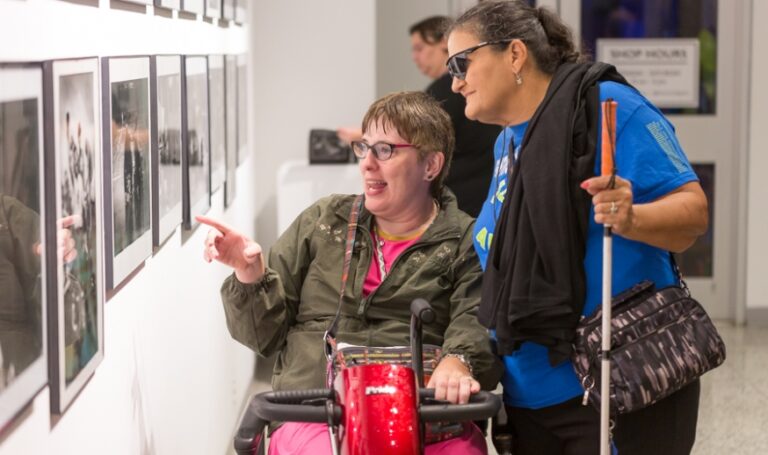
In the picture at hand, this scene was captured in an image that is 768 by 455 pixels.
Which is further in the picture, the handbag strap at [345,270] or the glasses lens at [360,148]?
the glasses lens at [360,148]

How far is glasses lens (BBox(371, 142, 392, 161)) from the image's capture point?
302 centimetres

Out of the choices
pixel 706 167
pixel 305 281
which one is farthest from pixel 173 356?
pixel 706 167

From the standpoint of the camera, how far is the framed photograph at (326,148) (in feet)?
21.4

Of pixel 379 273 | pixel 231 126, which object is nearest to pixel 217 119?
pixel 231 126

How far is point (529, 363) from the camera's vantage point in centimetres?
257

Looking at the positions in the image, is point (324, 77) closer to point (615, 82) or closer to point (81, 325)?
point (615, 82)

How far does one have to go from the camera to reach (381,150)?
3.03 meters

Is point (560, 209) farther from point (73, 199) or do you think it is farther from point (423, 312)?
point (73, 199)

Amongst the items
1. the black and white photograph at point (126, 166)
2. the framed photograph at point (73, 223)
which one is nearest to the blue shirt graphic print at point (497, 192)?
the black and white photograph at point (126, 166)

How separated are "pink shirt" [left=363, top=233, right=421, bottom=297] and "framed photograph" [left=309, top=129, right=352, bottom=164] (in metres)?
3.47

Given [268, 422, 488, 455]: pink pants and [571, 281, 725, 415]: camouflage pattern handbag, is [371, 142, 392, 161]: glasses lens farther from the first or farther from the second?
[571, 281, 725, 415]: camouflage pattern handbag

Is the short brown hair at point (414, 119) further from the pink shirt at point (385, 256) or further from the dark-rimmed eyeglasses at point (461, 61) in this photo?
the dark-rimmed eyeglasses at point (461, 61)

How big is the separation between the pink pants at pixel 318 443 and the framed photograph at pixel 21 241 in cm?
100

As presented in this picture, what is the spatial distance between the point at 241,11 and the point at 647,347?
3612 mm
